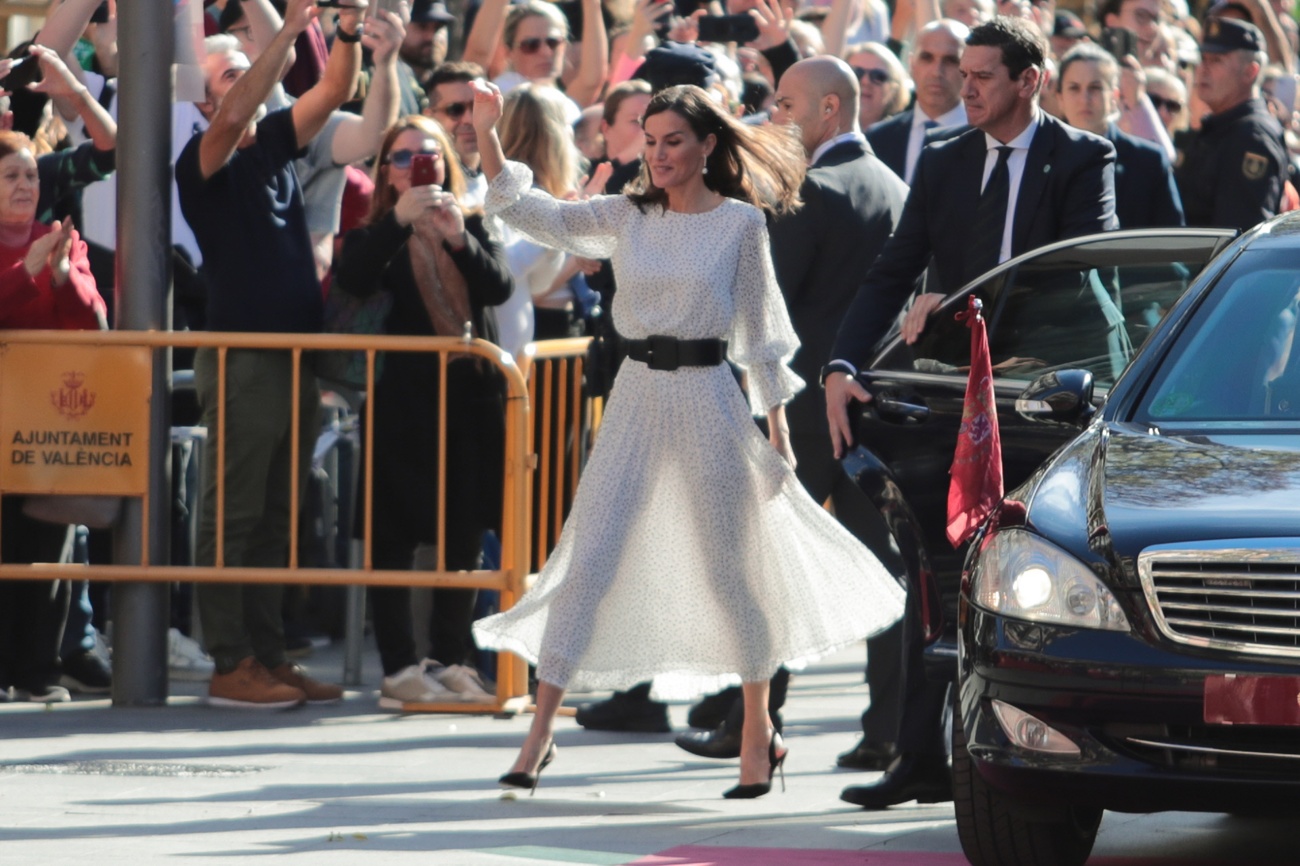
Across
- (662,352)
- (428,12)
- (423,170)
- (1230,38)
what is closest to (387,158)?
(423,170)

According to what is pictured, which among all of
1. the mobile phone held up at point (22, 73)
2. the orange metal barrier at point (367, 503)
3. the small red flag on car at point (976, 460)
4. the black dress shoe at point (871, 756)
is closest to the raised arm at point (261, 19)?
the mobile phone held up at point (22, 73)

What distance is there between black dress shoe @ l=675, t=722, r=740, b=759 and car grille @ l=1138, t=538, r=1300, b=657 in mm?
3012

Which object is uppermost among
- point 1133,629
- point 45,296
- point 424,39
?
point 424,39

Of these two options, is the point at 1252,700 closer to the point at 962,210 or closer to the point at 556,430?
the point at 962,210

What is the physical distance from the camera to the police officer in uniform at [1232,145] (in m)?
10.8

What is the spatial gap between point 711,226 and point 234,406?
2612 millimetres

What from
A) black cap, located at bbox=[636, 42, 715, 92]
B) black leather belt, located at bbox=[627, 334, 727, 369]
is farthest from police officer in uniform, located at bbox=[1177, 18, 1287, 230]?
black leather belt, located at bbox=[627, 334, 727, 369]

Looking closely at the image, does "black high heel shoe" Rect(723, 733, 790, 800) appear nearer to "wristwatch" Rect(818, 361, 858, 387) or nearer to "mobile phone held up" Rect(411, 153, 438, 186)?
"wristwatch" Rect(818, 361, 858, 387)

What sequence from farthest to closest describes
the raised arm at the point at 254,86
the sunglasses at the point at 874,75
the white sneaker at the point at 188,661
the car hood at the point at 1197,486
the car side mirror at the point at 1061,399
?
the sunglasses at the point at 874,75 < the white sneaker at the point at 188,661 < the raised arm at the point at 254,86 < the car side mirror at the point at 1061,399 < the car hood at the point at 1197,486

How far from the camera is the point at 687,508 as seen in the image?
7465mm

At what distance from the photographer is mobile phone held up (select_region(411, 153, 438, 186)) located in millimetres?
9117

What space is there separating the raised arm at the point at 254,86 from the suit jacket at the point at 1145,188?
3.39 m

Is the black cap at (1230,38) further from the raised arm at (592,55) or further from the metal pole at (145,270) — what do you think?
the metal pole at (145,270)

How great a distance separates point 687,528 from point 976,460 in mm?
1220
